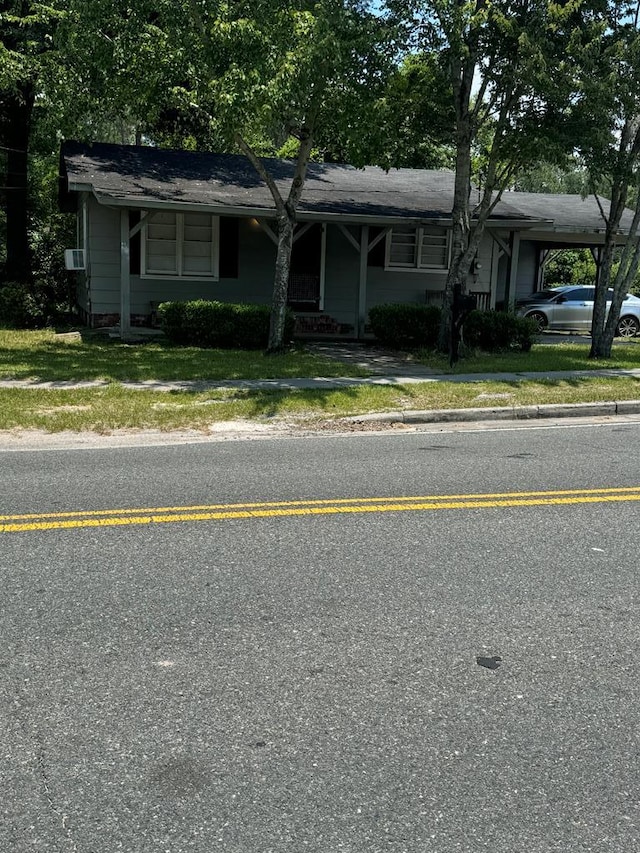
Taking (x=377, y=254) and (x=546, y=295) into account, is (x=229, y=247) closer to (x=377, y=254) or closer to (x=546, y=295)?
(x=377, y=254)

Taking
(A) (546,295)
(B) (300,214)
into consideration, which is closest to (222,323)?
(B) (300,214)

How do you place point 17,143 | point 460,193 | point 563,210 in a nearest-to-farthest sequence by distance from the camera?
point 460,193
point 17,143
point 563,210

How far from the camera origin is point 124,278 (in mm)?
18656

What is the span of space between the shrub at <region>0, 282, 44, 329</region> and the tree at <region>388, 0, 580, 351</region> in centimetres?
1119

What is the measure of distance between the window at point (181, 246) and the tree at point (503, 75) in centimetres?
687

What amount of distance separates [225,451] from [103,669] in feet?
16.7

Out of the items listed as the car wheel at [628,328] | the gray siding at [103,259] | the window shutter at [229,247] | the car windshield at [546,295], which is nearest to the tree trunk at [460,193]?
the window shutter at [229,247]

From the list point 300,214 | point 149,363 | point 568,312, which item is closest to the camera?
point 149,363

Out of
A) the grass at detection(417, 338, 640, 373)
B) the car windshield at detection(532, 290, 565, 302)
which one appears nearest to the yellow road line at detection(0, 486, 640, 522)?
the grass at detection(417, 338, 640, 373)

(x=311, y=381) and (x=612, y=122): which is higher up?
(x=612, y=122)

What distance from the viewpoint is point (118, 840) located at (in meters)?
2.69

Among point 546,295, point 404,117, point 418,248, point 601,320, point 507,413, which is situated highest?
point 404,117

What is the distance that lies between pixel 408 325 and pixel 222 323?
13.9 ft

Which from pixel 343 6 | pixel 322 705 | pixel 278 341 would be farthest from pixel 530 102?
pixel 322 705
